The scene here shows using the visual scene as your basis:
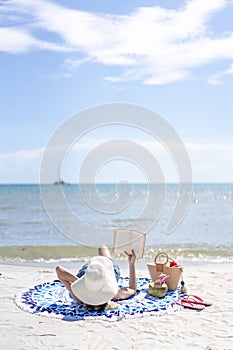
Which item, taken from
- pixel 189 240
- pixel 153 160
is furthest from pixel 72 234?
pixel 153 160

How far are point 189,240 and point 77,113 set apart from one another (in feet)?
27.6

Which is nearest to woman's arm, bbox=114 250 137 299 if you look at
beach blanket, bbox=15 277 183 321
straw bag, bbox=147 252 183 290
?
beach blanket, bbox=15 277 183 321

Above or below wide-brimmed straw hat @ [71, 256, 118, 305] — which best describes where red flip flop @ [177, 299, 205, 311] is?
below

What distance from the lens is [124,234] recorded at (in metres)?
6.09

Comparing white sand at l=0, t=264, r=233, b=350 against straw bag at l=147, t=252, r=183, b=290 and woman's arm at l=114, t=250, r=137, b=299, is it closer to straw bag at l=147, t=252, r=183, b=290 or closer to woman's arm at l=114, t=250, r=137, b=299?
straw bag at l=147, t=252, r=183, b=290

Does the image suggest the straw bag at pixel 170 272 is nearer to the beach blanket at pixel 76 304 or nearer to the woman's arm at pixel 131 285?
the beach blanket at pixel 76 304

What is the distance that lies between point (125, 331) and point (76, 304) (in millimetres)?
1069

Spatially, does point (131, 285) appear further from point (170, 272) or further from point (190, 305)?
point (190, 305)

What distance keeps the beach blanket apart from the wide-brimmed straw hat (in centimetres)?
19

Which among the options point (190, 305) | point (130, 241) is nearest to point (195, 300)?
point (190, 305)

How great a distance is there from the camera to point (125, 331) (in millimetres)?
4469

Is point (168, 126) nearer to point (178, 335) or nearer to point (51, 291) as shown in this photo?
point (51, 291)

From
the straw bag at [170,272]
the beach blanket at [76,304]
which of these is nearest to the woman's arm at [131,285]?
the beach blanket at [76,304]

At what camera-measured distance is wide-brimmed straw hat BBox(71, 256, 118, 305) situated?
4.80 m
